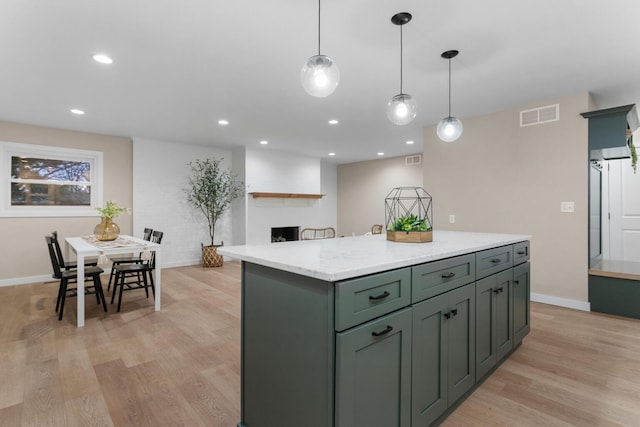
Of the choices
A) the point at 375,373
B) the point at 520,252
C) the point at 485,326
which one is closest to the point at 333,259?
the point at 375,373

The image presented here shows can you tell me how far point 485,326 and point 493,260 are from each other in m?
0.44

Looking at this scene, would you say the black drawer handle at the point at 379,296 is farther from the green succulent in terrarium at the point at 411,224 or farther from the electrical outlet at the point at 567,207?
the electrical outlet at the point at 567,207

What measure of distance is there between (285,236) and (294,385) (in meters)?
6.30

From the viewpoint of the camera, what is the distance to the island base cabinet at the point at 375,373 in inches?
47.2

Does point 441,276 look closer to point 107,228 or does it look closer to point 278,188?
point 107,228

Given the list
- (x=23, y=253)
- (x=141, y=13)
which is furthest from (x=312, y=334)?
(x=23, y=253)

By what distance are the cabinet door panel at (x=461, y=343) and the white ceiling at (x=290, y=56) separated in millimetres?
1859

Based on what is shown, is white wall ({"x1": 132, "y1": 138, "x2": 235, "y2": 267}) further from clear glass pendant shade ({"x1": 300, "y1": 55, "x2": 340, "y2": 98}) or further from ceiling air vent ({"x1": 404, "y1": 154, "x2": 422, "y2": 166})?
clear glass pendant shade ({"x1": 300, "y1": 55, "x2": 340, "y2": 98})

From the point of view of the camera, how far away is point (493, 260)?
219 cm

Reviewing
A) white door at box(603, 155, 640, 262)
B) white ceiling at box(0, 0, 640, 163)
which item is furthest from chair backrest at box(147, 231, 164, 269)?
white door at box(603, 155, 640, 262)

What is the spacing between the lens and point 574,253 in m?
3.73

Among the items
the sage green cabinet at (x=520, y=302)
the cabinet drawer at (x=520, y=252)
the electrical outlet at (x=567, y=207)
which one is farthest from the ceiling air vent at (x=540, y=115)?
the sage green cabinet at (x=520, y=302)

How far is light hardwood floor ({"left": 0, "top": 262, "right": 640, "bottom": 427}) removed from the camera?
183cm

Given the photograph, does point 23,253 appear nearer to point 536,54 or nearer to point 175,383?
point 175,383
